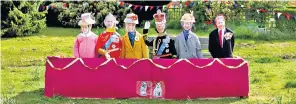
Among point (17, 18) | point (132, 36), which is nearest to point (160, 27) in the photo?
point (132, 36)

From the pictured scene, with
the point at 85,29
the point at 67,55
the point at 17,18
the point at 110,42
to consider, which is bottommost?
the point at 67,55

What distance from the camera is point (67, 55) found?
15031mm

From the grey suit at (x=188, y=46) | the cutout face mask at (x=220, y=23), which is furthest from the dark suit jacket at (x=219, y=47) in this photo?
the grey suit at (x=188, y=46)

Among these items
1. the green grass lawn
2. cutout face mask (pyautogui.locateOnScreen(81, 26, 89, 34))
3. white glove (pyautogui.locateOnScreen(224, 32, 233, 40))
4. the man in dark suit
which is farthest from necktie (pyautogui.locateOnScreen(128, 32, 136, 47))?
white glove (pyautogui.locateOnScreen(224, 32, 233, 40))

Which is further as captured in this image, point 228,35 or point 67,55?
point 67,55

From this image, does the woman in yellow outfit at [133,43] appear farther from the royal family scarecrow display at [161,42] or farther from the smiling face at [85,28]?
the smiling face at [85,28]

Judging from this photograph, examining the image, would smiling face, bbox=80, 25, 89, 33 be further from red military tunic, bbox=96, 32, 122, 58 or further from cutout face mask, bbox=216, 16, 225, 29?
cutout face mask, bbox=216, 16, 225, 29

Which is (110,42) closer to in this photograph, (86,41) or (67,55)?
(86,41)

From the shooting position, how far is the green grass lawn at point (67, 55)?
981 cm

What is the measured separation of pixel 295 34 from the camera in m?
18.2

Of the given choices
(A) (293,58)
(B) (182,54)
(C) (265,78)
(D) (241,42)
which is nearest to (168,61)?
(B) (182,54)

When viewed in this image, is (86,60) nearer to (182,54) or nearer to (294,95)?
(182,54)

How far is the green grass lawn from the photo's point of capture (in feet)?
32.2

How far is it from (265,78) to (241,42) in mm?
5367
